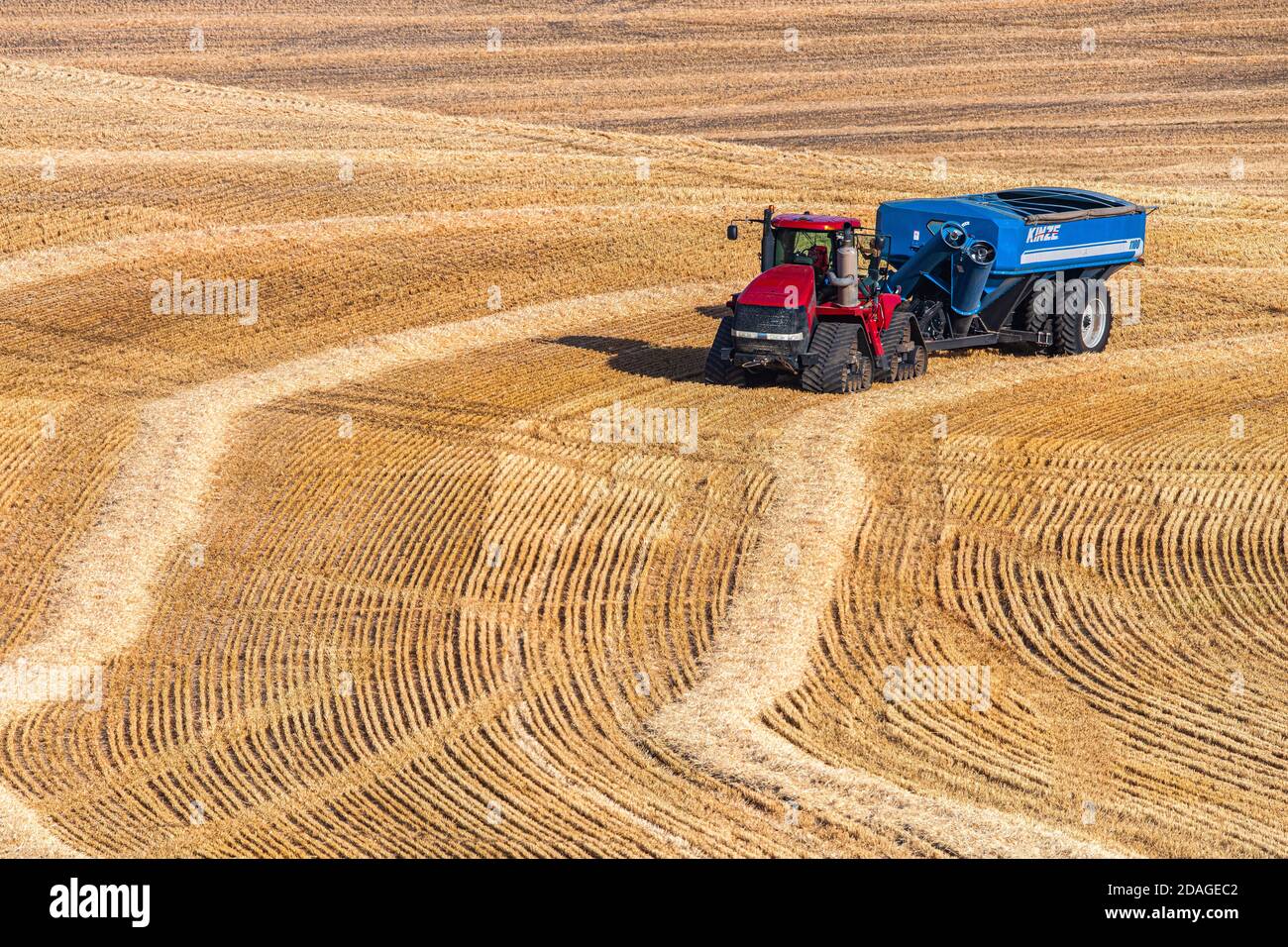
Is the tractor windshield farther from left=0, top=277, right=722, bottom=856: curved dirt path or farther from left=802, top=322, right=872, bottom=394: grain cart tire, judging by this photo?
left=0, top=277, right=722, bottom=856: curved dirt path

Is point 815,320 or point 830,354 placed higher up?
point 815,320

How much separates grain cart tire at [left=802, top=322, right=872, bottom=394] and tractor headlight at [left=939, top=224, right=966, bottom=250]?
252 centimetres

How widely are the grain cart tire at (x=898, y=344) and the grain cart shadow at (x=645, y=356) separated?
9.45 ft

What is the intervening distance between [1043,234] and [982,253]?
118 cm

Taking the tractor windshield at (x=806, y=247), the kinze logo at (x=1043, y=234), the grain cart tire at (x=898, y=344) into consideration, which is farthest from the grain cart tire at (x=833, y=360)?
the kinze logo at (x=1043, y=234)

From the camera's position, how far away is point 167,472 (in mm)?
20672

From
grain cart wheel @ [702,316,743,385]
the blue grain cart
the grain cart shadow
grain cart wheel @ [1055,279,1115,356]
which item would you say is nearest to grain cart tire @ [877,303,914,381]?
the blue grain cart

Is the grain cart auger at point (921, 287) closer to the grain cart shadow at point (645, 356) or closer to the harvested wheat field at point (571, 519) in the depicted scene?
the harvested wheat field at point (571, 519)

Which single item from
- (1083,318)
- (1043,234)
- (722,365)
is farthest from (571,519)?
(1083,318)

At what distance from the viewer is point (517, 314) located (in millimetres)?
29078

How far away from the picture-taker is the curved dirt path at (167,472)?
15.4 meters

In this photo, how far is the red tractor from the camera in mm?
22422

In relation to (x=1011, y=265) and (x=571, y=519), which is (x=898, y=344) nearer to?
(x=1011, y=265)
